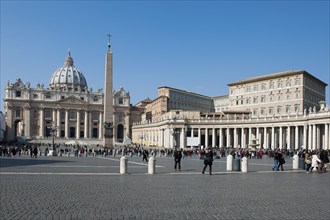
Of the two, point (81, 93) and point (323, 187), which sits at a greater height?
point (81, 93)

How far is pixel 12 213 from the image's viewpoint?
8.08 m

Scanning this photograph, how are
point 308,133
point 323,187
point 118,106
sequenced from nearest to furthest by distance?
1. point 323,187
2. point 308,133
3. point 118,106

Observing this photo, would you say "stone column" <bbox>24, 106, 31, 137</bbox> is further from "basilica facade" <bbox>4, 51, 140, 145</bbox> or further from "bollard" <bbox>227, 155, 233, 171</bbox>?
"bollard" <bbox>227, 155, 233, 171</bbox>

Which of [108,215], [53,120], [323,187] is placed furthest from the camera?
[53,120]

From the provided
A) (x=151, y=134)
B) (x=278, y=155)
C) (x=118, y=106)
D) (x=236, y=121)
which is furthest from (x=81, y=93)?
(x=278, y=155)

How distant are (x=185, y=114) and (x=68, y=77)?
71.5m

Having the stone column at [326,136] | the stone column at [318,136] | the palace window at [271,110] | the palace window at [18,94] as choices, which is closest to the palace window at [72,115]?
the palace window at [18,94]

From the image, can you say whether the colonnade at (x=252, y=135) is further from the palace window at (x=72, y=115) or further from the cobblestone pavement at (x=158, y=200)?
the cobblestone pavement at (x=158, y=200)

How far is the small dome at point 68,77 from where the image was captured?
140 meters

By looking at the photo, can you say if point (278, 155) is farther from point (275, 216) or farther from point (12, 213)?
point (12, 213)

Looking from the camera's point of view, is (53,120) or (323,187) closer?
(323,187)

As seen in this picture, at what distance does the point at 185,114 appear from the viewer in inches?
3184

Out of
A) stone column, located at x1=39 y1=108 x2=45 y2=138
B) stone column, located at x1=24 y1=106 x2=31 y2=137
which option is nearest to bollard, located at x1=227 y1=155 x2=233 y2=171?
stone column, located at x1=24 y1=106 x2=31 y2=137

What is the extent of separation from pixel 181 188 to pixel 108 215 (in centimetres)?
497
